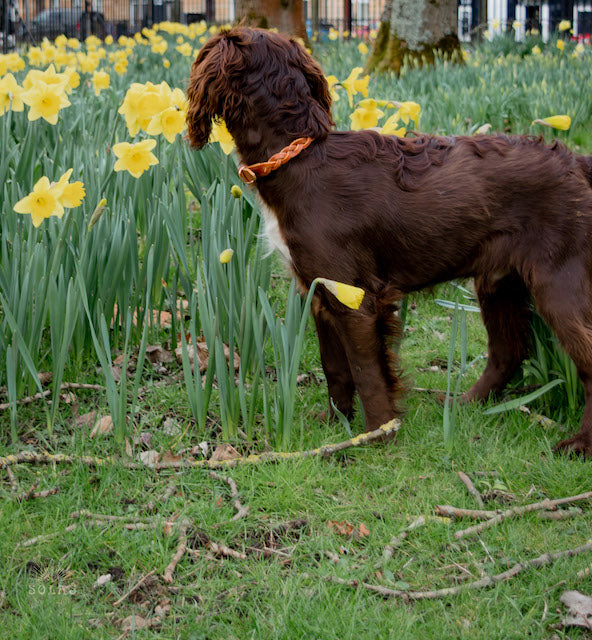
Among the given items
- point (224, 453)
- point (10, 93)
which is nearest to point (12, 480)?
point (224, 453)

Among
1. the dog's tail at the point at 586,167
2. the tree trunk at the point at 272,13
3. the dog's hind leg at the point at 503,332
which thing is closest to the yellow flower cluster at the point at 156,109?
the dog's hind leg at the point at 503,332

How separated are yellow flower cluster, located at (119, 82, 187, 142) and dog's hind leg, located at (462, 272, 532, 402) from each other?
4.34 feet

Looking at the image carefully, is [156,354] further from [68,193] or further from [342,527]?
[342,527]

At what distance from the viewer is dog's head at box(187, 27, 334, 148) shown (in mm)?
2348

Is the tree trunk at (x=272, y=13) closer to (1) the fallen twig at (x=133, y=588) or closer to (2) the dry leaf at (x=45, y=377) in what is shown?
(2) the dry leaf at (x=45, y=377)

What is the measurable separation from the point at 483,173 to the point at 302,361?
1253mm

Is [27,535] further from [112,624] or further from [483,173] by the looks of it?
[483,173]

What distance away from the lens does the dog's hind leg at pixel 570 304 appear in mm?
2459

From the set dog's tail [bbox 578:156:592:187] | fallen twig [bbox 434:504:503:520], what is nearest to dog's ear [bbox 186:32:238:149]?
dog's tail [bbox 578:156:592:187]

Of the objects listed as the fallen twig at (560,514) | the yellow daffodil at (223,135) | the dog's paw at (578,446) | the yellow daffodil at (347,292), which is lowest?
the fallen twig at (560,514)

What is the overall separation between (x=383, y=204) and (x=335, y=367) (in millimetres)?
653

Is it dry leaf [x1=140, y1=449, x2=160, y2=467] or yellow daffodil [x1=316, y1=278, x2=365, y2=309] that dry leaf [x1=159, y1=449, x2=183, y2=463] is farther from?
yellow daffodil [x1=316, y1=278, x2=365, y2=309]

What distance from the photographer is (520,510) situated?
7.45 feet

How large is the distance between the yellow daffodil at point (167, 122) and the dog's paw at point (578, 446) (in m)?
1.85
